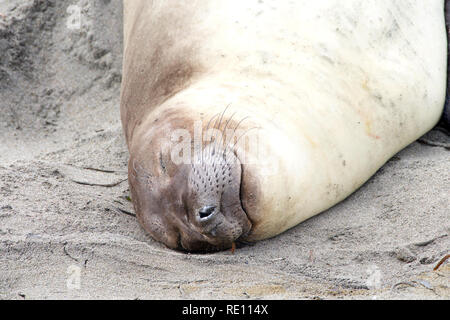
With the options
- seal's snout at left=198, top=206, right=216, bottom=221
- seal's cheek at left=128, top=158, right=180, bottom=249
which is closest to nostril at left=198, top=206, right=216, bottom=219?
seal's snout at left=198, top=206, right=216, bottom=221

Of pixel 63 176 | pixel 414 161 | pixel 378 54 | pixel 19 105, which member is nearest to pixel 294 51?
pixel 378 54

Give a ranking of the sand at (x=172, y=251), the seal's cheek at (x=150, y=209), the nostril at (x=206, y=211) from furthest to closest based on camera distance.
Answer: the seal's cheek at (x=150, y=209)
the nostril at (x=206, y=211)
the sand at (x=172, y=251)

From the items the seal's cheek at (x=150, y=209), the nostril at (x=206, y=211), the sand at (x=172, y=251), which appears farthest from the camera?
the seal's cheek at (x=150, y=209)

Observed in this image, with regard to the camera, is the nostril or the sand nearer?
the sand

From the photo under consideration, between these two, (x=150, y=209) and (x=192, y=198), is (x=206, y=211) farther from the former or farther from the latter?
(x=150, y=209)

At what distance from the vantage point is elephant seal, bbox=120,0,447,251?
2736mm

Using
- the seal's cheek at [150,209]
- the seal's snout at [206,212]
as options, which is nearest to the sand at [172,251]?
the seal's cheek at [150,209]

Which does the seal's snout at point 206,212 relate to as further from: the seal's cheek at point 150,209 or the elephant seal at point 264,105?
the seal's cheek at point 150,209

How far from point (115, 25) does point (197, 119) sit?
256 centimetres

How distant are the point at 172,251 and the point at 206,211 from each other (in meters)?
0.38

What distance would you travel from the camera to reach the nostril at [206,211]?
8.75 ft

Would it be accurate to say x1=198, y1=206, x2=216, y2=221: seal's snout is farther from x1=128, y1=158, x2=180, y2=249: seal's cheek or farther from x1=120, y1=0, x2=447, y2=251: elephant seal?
x1=128, y1=158, x2=180, y2=249: seal's cheek

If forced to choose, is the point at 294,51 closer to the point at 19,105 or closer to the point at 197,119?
the point at 197,119

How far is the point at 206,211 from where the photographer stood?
267cm
